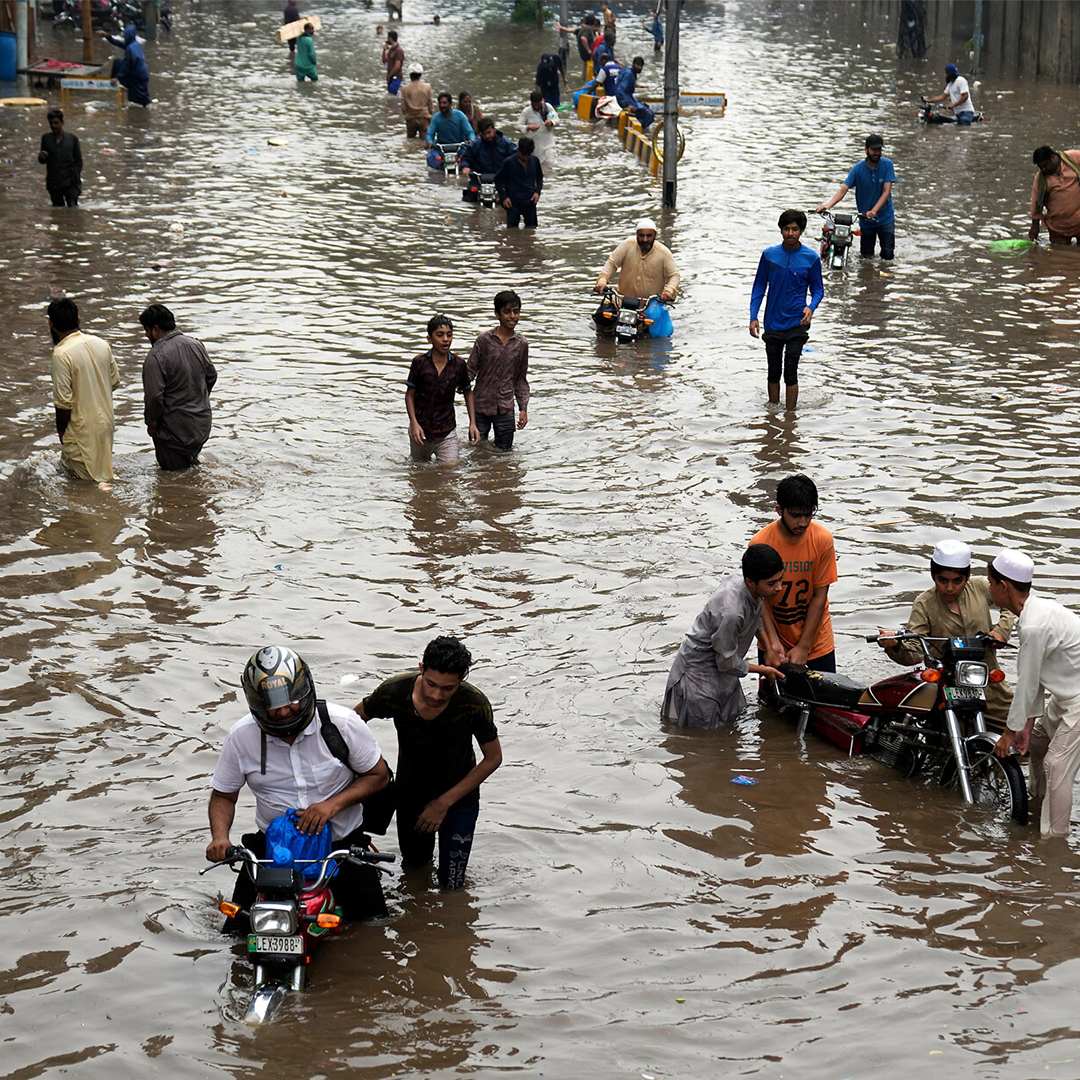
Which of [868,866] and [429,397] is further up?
[429,397]

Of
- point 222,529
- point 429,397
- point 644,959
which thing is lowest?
point 644,959

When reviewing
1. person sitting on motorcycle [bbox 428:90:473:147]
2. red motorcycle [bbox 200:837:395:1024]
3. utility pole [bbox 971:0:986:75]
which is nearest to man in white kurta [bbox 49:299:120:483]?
red motorcycle [bbox 200:837:395:1024]

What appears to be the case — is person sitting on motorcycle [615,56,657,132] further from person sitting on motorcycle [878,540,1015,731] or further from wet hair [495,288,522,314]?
person sitting on motorcycle [878,540,1015,731]

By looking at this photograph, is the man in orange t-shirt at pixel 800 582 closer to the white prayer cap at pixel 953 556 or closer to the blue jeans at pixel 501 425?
the white prayer cap at pixel 953 556

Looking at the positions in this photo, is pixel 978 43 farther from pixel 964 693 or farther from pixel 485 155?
pixel 964 693

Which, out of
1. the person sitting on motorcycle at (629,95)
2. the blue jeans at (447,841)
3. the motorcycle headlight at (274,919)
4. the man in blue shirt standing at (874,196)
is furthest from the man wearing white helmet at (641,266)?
the person sitting on motorcycle at (629,95)

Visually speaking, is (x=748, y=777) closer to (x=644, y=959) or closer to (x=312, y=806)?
(x=644, y=959)

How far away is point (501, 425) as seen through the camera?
40.4ft

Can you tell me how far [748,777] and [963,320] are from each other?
10092mm

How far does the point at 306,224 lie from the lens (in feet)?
69.4

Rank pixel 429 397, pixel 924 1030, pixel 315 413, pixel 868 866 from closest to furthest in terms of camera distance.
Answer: pixel 924 1030 → pixel 868 866 → pixel 429 397 → pixel 315 413

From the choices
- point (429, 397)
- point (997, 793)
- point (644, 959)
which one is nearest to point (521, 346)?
point (429, 397)

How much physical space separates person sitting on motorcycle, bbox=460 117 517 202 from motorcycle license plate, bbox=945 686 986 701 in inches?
676

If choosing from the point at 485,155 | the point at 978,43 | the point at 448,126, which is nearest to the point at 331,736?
the point at 485,155
